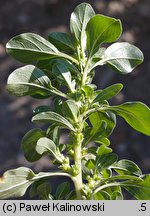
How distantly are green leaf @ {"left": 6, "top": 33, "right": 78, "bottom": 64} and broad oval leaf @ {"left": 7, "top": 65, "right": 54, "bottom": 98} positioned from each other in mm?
31

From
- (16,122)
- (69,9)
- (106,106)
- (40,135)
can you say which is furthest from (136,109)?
(69,9)

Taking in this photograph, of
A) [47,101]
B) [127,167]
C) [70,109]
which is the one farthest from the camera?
[47,101]

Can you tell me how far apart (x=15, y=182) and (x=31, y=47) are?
0.23 metres

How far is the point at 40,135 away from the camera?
36.9 inches

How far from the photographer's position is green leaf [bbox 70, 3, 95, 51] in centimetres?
92

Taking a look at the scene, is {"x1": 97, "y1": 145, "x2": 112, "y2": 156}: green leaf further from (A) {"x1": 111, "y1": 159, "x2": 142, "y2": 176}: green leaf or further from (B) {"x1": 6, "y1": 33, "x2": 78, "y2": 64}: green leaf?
(B) {"x1": 6, "y1": 33, "x2": 78, "y2": 64}: green leaf

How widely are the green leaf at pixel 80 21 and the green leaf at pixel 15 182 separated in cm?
24

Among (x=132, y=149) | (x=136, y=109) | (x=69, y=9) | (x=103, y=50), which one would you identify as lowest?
(x=132, y=149)

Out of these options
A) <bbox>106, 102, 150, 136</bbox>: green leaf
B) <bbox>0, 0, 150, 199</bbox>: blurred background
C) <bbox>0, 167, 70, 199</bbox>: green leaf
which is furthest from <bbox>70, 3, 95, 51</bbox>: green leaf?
<bbox>0, 0, 150, 199</bbox>: blurred background

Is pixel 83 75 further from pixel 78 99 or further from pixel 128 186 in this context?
pixel 128 186

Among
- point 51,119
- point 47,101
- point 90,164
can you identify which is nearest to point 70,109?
point 51,119

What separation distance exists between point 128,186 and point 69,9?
13.4 feet

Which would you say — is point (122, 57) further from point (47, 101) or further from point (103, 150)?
point (47, 101)

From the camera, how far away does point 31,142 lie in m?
0.94
